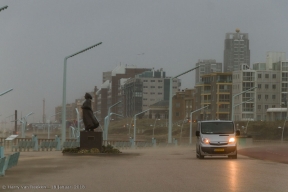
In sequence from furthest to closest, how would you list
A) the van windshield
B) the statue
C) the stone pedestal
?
the statue, the stone pedestal, the van windshield

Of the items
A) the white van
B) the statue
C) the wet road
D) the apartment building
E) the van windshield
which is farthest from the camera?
the apartment building

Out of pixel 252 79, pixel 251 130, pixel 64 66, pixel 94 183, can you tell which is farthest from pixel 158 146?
pixel 252 79

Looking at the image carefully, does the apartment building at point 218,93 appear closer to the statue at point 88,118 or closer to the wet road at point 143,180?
the statue at point 88,118

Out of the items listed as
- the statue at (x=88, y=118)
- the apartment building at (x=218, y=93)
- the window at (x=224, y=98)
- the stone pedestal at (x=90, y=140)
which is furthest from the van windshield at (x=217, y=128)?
the window at (x=224, y=98)

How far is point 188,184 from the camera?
65.2 ft

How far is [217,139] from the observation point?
36.7 meters

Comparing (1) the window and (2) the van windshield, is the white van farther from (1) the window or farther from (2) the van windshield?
(1) the window

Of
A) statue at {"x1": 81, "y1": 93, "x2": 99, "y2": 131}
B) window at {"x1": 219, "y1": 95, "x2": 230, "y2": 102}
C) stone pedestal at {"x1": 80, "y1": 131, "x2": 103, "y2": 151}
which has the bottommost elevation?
stone pedestal at {"x1": 80, "y1": 131, "x2": 103, "y2": 151}

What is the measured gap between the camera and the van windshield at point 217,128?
37.3 m

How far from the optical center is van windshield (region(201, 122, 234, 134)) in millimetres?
37344

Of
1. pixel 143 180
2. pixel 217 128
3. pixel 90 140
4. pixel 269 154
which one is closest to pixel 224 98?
pixel 269 154

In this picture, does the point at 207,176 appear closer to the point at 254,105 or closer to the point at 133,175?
the point at 133,175

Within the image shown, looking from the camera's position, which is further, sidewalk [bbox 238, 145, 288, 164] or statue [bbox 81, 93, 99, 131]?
statue [bbox 81, 93, 99, 131]

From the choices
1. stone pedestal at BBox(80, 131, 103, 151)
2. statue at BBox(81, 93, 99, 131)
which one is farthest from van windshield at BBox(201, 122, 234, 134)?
statue at BBox(81, 93, 99, 131)
